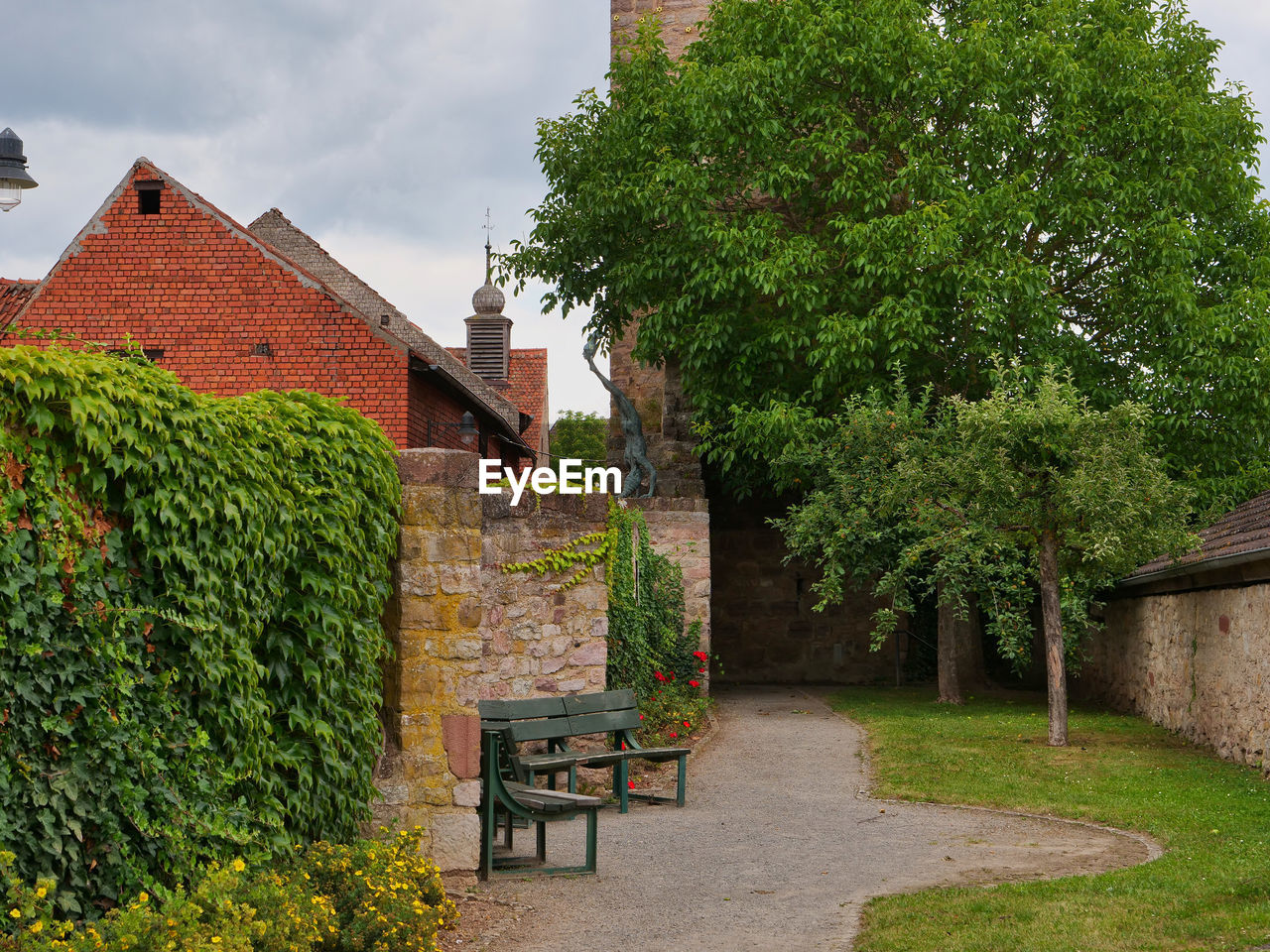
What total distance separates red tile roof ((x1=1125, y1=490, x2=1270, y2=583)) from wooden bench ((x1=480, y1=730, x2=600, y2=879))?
21.0 ft

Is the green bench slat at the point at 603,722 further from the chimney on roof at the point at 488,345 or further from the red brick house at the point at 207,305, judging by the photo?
the chimney on roof at the point at 488,345

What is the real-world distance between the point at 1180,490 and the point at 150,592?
11.1 metres

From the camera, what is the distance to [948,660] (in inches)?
729

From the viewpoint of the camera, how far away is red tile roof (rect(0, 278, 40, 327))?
1847cm

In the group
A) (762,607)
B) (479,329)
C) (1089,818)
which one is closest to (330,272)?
(479,329)

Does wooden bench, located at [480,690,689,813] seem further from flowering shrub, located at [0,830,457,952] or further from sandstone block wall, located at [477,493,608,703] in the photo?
flowering shrub, located at [0,830,457,952]

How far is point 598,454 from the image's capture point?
216ft

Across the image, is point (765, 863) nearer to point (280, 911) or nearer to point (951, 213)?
point (280, 911)

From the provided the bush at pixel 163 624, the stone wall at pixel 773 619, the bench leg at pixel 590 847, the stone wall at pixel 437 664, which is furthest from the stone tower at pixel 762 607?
the bush at pixel 163 624

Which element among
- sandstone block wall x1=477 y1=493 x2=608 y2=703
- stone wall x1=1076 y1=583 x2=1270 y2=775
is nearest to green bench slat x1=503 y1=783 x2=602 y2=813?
sandstone block wall x1=477 y1=493 x2=608 y2=703

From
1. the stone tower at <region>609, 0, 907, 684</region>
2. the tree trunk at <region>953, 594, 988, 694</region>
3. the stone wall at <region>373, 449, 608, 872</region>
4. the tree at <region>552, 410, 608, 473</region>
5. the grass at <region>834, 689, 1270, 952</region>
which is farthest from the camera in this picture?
the tree at <region>552, 410, 608, 473</region>

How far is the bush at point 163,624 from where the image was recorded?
4.13m

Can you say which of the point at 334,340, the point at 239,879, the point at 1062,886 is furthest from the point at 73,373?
the point at 334,340

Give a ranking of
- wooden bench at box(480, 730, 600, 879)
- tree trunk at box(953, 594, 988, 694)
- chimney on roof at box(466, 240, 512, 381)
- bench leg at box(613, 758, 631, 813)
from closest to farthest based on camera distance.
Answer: wooden bench at box(480, 730, 600, 879) → bench leg at box(613, 758, 631, 813) → tree trunk at box(953, 594, 988, 694) → chimney on roof at box(466, 240, 512, 381)
